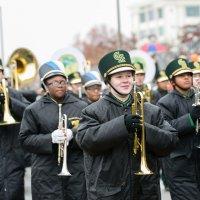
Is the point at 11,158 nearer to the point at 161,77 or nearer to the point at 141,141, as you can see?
the point at 141,141

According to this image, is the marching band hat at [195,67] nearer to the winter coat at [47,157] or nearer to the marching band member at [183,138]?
the marching band member at [183,138]

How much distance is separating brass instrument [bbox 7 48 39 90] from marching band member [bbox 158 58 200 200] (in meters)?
5.92

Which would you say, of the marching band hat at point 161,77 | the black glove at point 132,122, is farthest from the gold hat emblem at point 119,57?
the marching band hat at point 161,77

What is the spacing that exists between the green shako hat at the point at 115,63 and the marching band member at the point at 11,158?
3397mm

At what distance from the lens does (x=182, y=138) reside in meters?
9.13

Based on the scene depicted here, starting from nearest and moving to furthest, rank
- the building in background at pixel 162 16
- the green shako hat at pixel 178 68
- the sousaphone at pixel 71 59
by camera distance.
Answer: the green shako hat at pixel 178 68
the sousaphone at pixel 71 59
the building in background at pixel 162 16

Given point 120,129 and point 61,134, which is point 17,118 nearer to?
point 61,134

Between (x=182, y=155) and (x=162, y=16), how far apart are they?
128742 millimetres

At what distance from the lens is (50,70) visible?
8.98m

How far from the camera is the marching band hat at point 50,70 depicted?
8.91 m

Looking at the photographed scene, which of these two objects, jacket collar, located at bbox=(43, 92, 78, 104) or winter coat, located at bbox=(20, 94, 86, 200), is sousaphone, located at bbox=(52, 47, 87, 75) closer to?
jacket collar, located at bbox=(43, 92, 78, 104)

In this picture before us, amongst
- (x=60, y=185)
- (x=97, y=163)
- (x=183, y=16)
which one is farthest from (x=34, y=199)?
(x=183, y=16)

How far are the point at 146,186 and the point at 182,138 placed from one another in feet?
8.01

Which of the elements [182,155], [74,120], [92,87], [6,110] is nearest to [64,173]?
[74,120]
